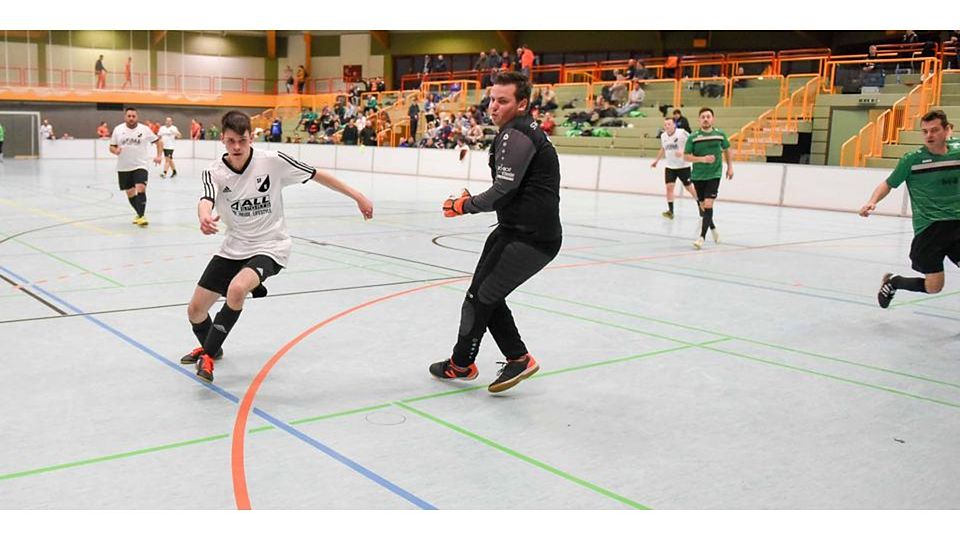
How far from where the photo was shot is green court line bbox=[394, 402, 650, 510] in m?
3.79

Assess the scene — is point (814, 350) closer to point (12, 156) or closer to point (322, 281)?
point (322, 281)

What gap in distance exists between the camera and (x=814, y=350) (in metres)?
6.70

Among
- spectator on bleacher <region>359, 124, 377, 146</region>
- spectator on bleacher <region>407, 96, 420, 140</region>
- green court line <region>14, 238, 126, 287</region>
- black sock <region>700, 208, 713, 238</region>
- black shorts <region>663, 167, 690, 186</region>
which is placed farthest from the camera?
spectator on bleacher <region>407, 96, 420, 140</region>

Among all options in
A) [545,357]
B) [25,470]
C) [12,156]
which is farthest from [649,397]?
[12,156]

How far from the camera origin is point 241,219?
5652mm

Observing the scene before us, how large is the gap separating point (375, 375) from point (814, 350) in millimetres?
3399

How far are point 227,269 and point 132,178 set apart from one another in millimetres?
9040

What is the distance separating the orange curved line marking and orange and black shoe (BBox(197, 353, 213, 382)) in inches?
10.0

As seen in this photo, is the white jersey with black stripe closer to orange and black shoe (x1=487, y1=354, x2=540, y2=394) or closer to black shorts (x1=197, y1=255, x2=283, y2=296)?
black shorts (x1=197, y1=255, x2=283, y2=296)

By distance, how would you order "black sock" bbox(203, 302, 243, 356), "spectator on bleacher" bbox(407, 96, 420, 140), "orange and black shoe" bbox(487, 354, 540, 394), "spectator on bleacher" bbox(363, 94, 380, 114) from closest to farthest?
"orange and black shoe" bbox(487, 354, 540, 394) < "black sock" bbox(203, 302, 243, 356) < "spectator on bleacher" bbox(407, 96, 420, 140) < "spectator on bleacher" bbox(363, 94, 380, 114)

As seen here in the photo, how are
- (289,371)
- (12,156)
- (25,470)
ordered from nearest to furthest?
1. (25,470)
2. (289,371)
3. (12,156)

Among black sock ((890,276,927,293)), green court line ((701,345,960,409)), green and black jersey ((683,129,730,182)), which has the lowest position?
green court line ((701,345,960,409))

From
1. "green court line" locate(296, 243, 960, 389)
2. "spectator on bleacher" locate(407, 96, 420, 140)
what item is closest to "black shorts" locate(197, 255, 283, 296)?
"green court line" locate(296, 243, 960, 389)

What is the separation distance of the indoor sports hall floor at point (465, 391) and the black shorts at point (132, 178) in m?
2.64
